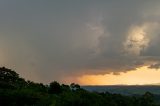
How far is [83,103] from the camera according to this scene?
269 feet

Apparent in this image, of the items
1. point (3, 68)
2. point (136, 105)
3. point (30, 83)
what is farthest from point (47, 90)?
point (3, 68)

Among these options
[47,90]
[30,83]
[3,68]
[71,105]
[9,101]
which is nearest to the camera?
[71,105]

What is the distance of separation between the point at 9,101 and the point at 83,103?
51.9 feet

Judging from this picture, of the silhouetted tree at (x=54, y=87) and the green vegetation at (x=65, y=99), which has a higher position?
the silhouetted tree at (x=54, y=87)

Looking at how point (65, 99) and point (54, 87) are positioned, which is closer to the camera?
point (65, 99)

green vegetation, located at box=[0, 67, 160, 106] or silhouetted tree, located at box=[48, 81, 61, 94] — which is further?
silhouetted tree, located at box=[48, 81, 61, 94]

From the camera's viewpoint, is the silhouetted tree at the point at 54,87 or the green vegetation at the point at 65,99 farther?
the silhouetted tree at the point at 54,87

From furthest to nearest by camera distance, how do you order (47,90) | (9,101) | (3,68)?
(3,68), (47,90), (9,101)

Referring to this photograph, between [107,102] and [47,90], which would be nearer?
[107,102]

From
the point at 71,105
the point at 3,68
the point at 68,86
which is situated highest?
the point at 3,68

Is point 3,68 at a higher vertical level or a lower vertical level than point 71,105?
higher

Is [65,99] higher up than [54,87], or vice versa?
[54,87]

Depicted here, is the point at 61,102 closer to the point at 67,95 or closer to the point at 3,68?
the point at 67,95

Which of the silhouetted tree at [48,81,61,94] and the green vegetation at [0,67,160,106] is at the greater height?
the silhouetted tree at [48,81,61,94]
